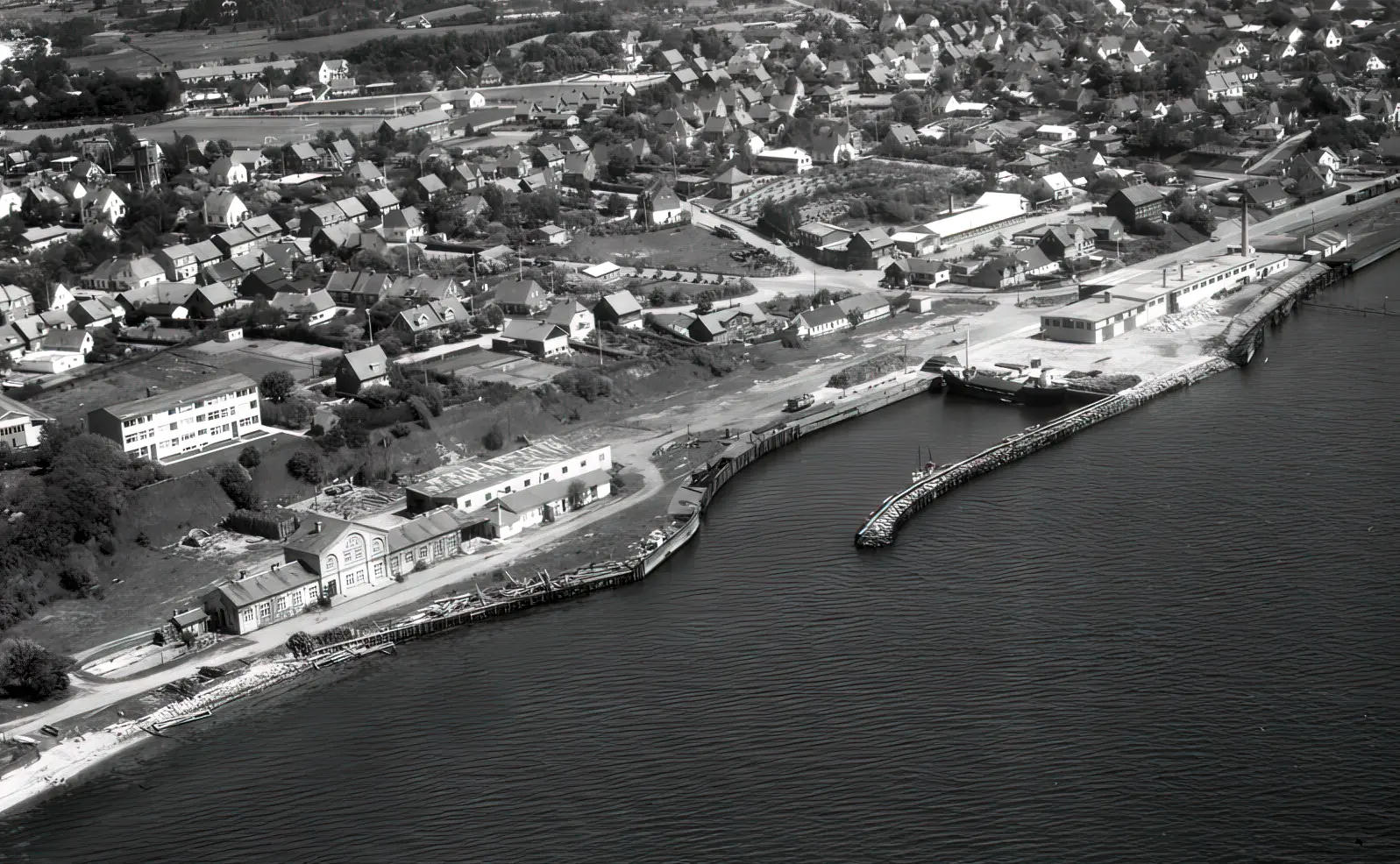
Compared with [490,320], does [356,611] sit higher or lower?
lower

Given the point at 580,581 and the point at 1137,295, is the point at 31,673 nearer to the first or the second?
the point at 580,581

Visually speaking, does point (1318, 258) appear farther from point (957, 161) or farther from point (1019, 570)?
point (1019, 570)

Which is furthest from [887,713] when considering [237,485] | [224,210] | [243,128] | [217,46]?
[217,46]

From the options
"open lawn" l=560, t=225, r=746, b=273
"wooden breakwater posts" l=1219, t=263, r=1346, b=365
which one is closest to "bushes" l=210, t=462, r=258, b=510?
→ "open lawn" l=560, t=225, r=746, b=273

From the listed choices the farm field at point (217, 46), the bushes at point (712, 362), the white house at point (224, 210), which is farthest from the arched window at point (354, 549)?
the farm field at point (217, 46)

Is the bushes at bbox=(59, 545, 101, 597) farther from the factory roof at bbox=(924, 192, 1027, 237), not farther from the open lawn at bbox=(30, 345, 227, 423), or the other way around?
the factory roof at bbox=(924, 192, 1027, 237)

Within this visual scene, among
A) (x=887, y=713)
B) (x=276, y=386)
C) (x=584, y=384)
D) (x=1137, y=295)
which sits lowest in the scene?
(x=887, y=713)

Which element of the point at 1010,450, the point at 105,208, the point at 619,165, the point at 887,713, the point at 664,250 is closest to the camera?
the point at 887,713

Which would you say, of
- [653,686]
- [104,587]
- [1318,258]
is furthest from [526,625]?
[1318,258]

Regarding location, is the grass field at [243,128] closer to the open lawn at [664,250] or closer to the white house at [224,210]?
the white house at [224,210]
